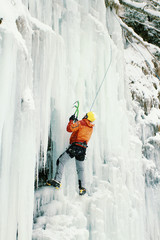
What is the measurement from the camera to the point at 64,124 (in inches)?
187

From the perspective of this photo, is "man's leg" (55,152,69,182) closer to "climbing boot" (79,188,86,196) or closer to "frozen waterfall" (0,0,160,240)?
"frozen waterfall" (0,0,160,240)

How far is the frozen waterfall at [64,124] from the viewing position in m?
3.15

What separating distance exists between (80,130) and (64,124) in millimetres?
286

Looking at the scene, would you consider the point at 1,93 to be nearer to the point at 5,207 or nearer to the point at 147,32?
the point at 5,207

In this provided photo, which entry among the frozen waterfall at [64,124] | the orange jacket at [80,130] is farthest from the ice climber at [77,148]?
the frozen waterfall at [64,124]

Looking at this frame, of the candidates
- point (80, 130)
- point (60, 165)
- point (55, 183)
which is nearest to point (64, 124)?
point (80, 130)

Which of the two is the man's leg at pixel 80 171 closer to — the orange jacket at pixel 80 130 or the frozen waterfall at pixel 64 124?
the frozen waterfall at pixel 64 124

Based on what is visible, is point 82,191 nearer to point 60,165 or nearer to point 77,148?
point 60,165

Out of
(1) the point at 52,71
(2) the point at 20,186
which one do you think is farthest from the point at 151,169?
(2) the point at 20,186

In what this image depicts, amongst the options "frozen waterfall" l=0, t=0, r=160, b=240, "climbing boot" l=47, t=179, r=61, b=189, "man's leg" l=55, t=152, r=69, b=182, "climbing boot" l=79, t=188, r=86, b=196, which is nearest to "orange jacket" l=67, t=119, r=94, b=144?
"frozen waterfall" l=0, t=0, r=160, b=240

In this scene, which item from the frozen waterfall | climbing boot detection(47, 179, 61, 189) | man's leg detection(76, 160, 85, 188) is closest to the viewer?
the frozen waterfall

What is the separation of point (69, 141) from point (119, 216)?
6.09ft

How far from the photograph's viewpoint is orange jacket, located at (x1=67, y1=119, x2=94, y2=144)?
4.49 meters

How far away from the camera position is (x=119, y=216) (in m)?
5.60
